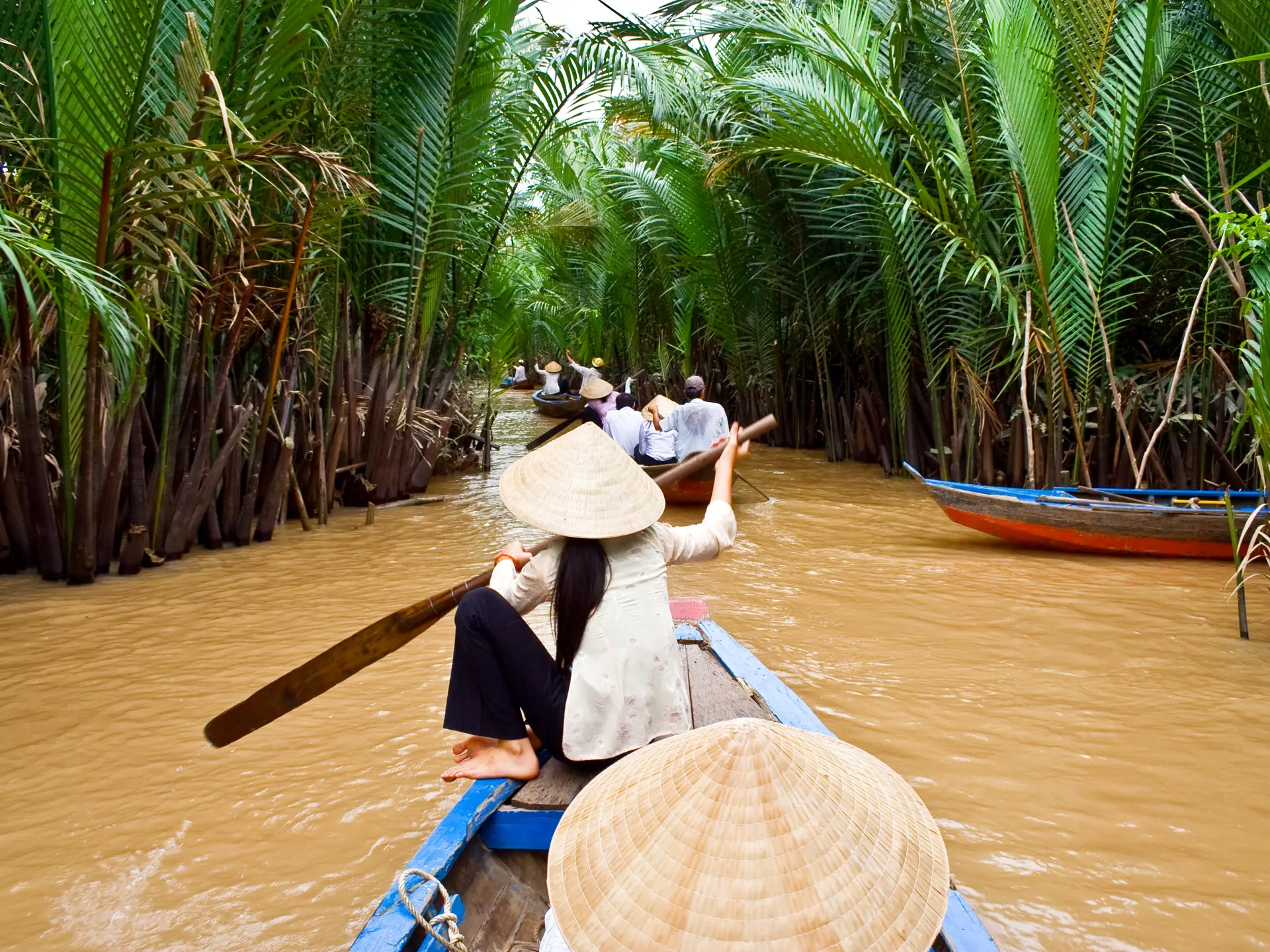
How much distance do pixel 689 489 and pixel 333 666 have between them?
5288mm

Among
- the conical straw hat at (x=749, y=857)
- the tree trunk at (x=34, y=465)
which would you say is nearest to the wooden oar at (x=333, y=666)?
the conical straw hat at (x=749, y=857)

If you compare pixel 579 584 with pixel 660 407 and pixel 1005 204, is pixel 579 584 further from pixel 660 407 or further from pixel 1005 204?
pixel 660 407

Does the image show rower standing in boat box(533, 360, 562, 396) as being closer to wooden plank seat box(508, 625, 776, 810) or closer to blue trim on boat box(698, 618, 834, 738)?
blue trim on boat box(698, 618, 834, 738)

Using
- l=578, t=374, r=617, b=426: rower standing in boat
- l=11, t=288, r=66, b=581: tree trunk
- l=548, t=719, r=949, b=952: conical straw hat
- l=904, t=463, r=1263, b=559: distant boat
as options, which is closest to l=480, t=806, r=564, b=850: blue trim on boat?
l=548, t=719, r=949, b=952: conical straw hat

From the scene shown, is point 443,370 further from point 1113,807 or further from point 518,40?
point 1113,807

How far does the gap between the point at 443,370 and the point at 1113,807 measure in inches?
264

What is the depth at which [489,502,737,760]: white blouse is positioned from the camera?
6.99 ft

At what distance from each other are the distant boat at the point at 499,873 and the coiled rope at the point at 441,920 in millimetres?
17

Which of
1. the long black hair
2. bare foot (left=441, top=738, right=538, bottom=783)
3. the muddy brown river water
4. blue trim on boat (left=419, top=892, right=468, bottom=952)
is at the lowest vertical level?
the muddy brown river water

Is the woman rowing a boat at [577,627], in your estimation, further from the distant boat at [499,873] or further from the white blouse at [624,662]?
the distant boat at [499,873]

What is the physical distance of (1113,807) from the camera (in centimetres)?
280

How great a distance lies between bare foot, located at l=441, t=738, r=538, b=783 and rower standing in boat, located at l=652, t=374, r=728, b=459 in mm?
5427

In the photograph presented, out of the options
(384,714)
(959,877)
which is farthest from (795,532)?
(959,877)

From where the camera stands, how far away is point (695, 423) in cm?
782
